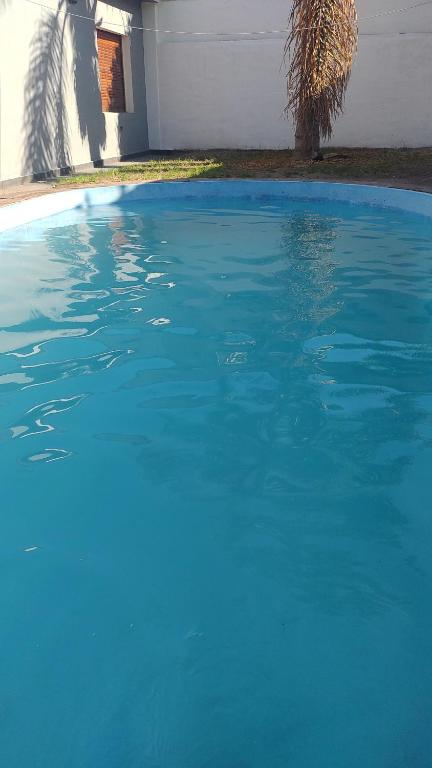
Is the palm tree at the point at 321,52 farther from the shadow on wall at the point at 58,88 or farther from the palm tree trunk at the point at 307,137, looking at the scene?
the shadow on wall at the point at 58,88

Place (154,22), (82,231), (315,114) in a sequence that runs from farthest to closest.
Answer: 1. (154,22)
2. (315,114)
3. (82,231)

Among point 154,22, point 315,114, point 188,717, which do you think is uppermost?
point 154,22

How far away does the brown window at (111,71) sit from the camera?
559 inches

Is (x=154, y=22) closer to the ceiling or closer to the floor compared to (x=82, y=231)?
closer to the ceiling

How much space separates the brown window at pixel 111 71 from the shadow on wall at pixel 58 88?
0.87 metres

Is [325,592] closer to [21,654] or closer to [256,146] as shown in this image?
[21,654]

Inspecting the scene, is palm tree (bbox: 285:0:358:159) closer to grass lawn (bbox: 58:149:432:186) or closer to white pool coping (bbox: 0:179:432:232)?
grass lawn (bbox: 58:149:432:186)

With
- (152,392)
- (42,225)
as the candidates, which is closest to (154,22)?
(42,225)

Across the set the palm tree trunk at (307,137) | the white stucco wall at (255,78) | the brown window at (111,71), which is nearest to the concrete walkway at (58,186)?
the palm tree trunk at (307,137)

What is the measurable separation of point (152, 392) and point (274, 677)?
6.66 ft

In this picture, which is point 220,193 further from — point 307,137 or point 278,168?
point 307,137

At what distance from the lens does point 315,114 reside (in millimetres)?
12242

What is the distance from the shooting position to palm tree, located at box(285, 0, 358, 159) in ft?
36.9

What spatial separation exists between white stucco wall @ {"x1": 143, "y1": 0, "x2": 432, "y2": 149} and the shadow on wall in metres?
3.79
